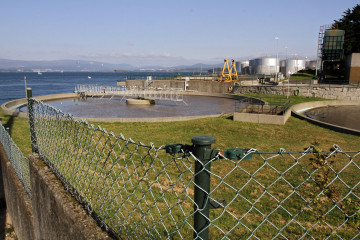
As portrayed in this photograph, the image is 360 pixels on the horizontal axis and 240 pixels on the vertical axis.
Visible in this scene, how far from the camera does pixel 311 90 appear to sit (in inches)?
1218

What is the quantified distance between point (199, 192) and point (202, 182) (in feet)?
0.24

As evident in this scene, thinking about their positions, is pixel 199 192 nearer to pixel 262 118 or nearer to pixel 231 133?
pixel 231 133

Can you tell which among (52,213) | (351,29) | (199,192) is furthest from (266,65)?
(199,192)

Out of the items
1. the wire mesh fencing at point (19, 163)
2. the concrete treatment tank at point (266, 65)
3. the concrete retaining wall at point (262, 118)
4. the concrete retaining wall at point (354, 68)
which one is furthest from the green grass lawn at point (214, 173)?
the concrete treatment tank at point (266, 65)

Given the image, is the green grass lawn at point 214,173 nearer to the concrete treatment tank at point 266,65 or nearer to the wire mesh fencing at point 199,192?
the wire mesh fencing at point 199,192

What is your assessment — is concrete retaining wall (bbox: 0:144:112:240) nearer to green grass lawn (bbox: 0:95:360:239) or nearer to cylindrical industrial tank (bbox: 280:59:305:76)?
green grass lawn (bbox: 0:95:360:239)

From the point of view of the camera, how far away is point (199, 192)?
155 centimetres

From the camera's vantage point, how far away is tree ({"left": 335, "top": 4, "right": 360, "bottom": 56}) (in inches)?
1914

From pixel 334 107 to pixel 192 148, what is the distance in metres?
28.3

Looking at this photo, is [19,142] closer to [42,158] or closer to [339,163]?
[42,158]

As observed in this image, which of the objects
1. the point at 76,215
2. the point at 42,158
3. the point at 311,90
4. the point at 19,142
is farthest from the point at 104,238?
the point at 311,90

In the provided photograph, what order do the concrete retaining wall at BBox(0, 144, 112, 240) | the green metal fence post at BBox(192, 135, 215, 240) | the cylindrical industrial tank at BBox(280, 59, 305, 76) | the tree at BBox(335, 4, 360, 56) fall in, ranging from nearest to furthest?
the green metal fence post at BBox(192, 135, 215, 240)
the concrete retaining wall at BBox(0, 144, 112, 240)
the tree at BBox(335, 4, 360, 56)
the cylindrical industrial tank at BBox(280, 59, 305, 76)

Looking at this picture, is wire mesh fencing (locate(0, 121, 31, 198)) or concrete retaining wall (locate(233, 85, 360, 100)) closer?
wire mesh fencing (locate(0, 121, 31, 198))

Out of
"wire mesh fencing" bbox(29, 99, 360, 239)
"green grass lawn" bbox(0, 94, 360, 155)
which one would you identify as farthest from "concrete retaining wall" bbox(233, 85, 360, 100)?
"wire mesh fencing" bbox(29, 99, 360, 239)
